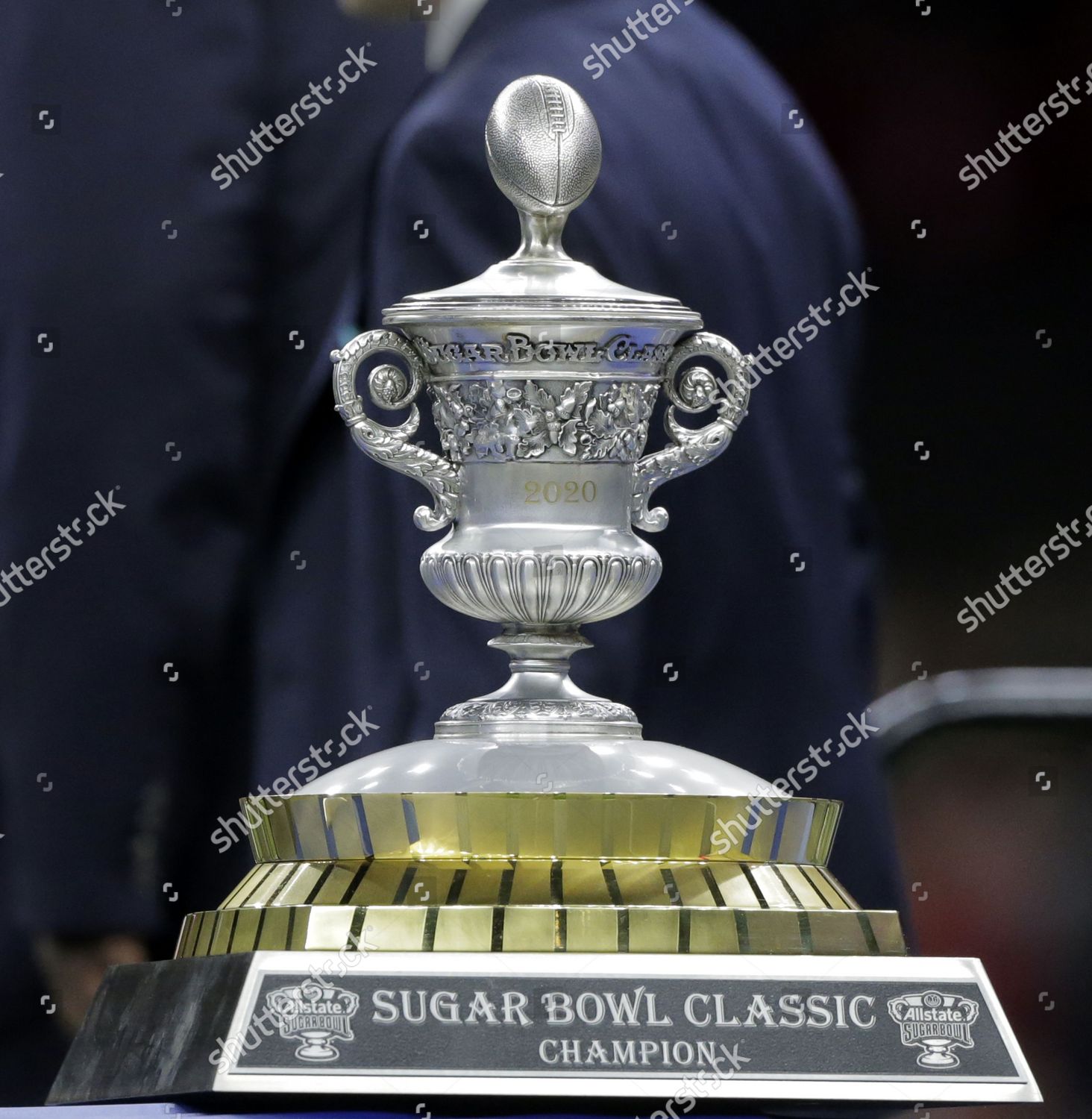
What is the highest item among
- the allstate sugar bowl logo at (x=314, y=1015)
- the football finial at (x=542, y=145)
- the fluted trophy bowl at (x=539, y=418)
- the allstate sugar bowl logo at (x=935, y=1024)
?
the football finial at (x=542, y=145)

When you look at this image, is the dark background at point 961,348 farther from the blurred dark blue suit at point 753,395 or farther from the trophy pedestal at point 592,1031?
the trophy pedestal at point 592,1031

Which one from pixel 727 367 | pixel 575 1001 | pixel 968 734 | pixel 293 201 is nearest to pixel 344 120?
pixel 293 201

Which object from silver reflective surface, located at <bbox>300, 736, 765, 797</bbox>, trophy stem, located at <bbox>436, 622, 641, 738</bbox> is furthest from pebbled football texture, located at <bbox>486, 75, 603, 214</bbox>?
silver reflective surface, located at <bbox>300, 736, 765, 797</bbox>

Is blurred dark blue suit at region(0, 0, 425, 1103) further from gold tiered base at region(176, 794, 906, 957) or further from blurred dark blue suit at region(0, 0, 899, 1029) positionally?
gold tiered base at region(176, 794, 906, 957)

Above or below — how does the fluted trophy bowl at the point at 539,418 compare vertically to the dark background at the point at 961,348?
below

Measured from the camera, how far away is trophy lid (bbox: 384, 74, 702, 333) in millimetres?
2254

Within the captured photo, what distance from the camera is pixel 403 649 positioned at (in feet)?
9.90

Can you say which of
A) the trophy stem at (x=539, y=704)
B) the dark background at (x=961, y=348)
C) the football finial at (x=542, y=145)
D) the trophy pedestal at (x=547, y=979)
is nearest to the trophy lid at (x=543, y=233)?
the football finial at (x=542, y=145)

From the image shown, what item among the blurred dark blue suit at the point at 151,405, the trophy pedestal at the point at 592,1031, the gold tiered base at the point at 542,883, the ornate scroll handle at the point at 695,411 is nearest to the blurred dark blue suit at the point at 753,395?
the blurred dark blue suit at the point at 151,405

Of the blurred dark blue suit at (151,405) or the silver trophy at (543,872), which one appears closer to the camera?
the silver trophy at (543,872)

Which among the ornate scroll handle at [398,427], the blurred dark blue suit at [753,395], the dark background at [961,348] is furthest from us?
the dark background at [961,348]

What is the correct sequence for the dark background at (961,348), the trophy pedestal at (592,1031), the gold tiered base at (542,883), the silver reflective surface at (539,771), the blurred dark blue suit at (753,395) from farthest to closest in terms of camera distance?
the dark background at (961,348) < the blurred dark blue suit at (753,395) < the silver reflective surface at (539,771) < the gold tiered base at (542,883) < the trophy pedestal at (592,1031)

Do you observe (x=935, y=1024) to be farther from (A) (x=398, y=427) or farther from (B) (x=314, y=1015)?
(A) (x=398, y=427)

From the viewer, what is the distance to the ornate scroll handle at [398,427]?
231 cm
